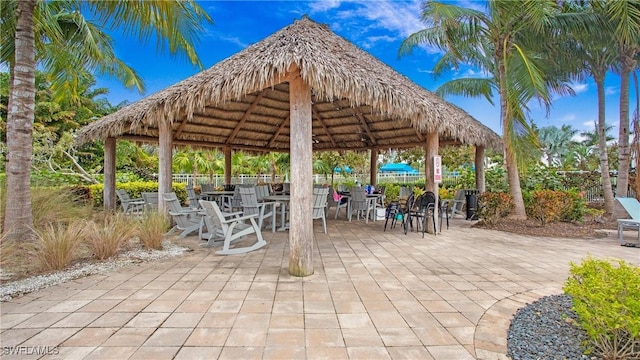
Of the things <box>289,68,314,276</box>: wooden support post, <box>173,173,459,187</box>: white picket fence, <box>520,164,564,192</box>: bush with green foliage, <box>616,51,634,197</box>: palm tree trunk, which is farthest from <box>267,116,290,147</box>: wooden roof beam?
<box>616,51,634,197</box>: palm tree trunk

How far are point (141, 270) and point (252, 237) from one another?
2.40 meters

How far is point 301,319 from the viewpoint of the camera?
267 cm

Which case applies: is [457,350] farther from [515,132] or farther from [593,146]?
[593,146]

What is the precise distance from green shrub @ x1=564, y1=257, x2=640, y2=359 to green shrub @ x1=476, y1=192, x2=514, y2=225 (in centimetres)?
579

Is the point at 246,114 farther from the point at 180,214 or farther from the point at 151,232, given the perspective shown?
the point at 151,232

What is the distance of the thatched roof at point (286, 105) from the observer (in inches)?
163

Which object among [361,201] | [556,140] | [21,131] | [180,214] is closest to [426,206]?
[361,201]

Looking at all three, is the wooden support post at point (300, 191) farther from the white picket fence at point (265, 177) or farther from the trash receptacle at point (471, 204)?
the white picket fence at point (265, 177)

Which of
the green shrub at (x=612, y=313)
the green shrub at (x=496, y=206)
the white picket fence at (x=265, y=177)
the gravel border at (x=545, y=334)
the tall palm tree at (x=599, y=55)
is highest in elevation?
the tall palm tree at (x=599, y=55)

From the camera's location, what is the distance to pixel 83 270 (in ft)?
13.0

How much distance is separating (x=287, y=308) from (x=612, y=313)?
7.58 feet

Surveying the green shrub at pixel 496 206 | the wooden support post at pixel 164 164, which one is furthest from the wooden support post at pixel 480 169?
the wooden support post at pixel 164 164

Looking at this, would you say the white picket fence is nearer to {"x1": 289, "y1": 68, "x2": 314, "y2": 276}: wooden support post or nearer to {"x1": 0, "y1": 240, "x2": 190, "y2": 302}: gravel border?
{"x1": 0, "y1": 240, "x2": 190, "y2": 302}: gravel border

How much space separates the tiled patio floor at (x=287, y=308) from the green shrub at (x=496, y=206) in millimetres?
2735
